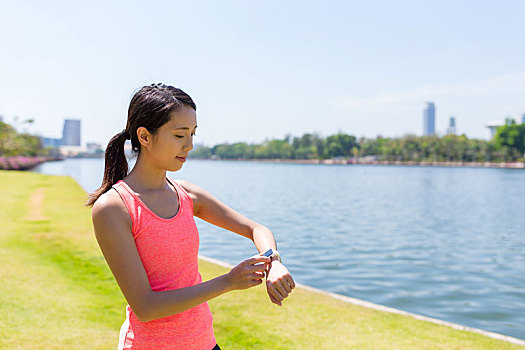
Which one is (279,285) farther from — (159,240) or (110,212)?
(110,212)

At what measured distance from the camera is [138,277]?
162 cm

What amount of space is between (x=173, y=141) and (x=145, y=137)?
0.12 meters

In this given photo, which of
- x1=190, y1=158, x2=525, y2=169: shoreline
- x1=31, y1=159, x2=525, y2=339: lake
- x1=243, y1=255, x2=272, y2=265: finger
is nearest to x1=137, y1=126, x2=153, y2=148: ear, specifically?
x1=243, y1=255, x2=272, y2=265: finger

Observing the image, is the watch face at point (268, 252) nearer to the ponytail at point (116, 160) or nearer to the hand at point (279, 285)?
the hand at point (279, 285)

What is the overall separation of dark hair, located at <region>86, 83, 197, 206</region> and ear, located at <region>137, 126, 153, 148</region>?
2 centimetres

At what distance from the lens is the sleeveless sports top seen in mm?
1700

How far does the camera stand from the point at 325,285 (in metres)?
10.6

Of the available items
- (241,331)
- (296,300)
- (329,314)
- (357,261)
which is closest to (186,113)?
(241,331)

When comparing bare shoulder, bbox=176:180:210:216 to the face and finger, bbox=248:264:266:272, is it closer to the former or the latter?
the face

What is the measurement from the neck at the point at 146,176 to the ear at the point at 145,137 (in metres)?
0.07

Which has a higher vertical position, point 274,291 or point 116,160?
point 116,160

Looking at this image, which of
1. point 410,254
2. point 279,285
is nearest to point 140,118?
point 279,285

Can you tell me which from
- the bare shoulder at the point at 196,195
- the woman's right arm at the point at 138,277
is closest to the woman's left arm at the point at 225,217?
the bare shoulder at the point at 196,195

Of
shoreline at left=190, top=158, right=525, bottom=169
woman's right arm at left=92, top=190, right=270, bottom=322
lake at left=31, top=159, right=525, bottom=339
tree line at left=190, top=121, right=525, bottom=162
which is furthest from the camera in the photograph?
tree line at left=190, top=121, right=525, bottom=162
